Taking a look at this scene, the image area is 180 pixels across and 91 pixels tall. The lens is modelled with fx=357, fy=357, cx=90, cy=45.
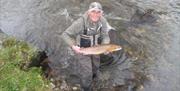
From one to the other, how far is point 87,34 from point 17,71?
1.96 metres

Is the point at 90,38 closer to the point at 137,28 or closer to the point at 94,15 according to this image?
the point at 94,15

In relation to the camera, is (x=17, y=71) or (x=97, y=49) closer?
(x=17, y=71)

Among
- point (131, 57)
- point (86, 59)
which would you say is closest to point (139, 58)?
point (131, 57)

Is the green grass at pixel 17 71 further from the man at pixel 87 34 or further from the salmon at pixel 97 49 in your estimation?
the salmon at pixel 97 49

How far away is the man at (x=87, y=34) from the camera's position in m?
8.67

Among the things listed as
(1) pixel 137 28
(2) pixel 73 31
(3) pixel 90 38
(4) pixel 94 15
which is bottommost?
(1) pixel 137 28

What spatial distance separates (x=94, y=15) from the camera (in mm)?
8516

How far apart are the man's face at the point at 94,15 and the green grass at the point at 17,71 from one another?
196 cm

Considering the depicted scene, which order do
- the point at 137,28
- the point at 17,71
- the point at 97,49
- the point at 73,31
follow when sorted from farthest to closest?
1. the point at 137,28
2. the point at 73,31
3. the point at 97,49
4. the point at 17,71

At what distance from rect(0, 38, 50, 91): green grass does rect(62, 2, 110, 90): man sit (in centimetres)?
111

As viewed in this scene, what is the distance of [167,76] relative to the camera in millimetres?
10828

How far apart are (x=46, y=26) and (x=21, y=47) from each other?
11.7 feet

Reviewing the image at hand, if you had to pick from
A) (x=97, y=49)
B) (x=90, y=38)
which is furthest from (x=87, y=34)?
(x=97, y=49)

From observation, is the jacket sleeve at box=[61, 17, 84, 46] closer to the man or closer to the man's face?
the man
